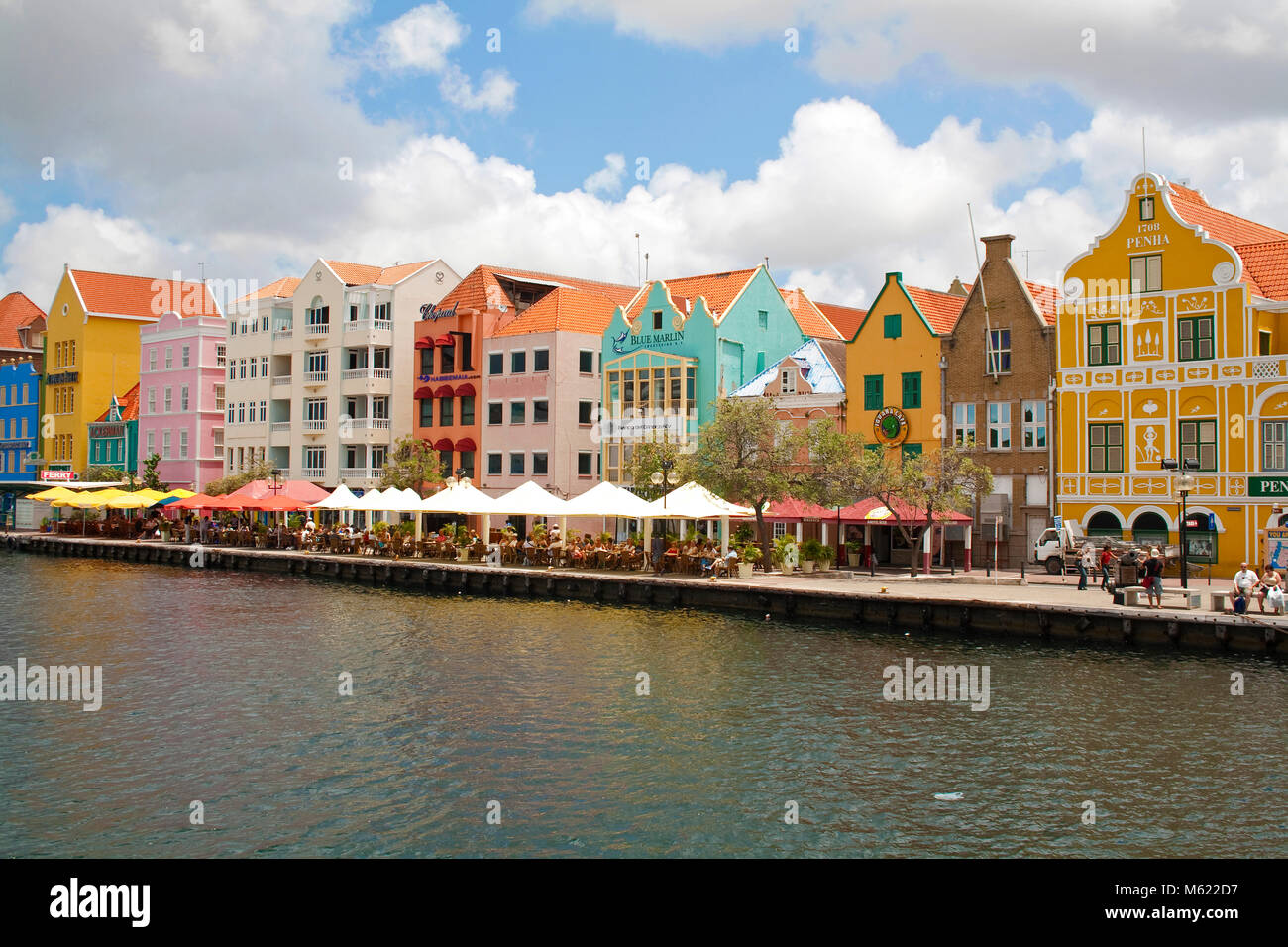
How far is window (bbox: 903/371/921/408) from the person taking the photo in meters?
59.5

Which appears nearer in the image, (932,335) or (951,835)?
(951,835)

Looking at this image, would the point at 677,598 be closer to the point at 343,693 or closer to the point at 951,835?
the point at 343,693

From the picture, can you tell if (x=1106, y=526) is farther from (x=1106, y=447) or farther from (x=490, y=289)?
(x=490, y=289)

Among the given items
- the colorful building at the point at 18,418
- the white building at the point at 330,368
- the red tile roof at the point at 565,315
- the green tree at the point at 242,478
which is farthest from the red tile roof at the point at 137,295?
the red tile roof at the point at 565,315

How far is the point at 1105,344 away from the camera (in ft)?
175

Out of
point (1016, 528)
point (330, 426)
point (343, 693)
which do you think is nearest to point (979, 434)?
point (1016, 528)

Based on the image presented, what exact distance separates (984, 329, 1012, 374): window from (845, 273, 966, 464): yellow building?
2.72 m

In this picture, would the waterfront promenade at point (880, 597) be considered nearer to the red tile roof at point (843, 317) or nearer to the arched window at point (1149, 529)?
the arched window at point (1149, 529)

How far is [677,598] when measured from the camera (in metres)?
47.6

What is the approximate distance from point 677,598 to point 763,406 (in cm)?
1140

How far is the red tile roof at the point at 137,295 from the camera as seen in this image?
108062 mm

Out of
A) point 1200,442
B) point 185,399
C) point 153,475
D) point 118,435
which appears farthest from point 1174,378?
point 118,435
